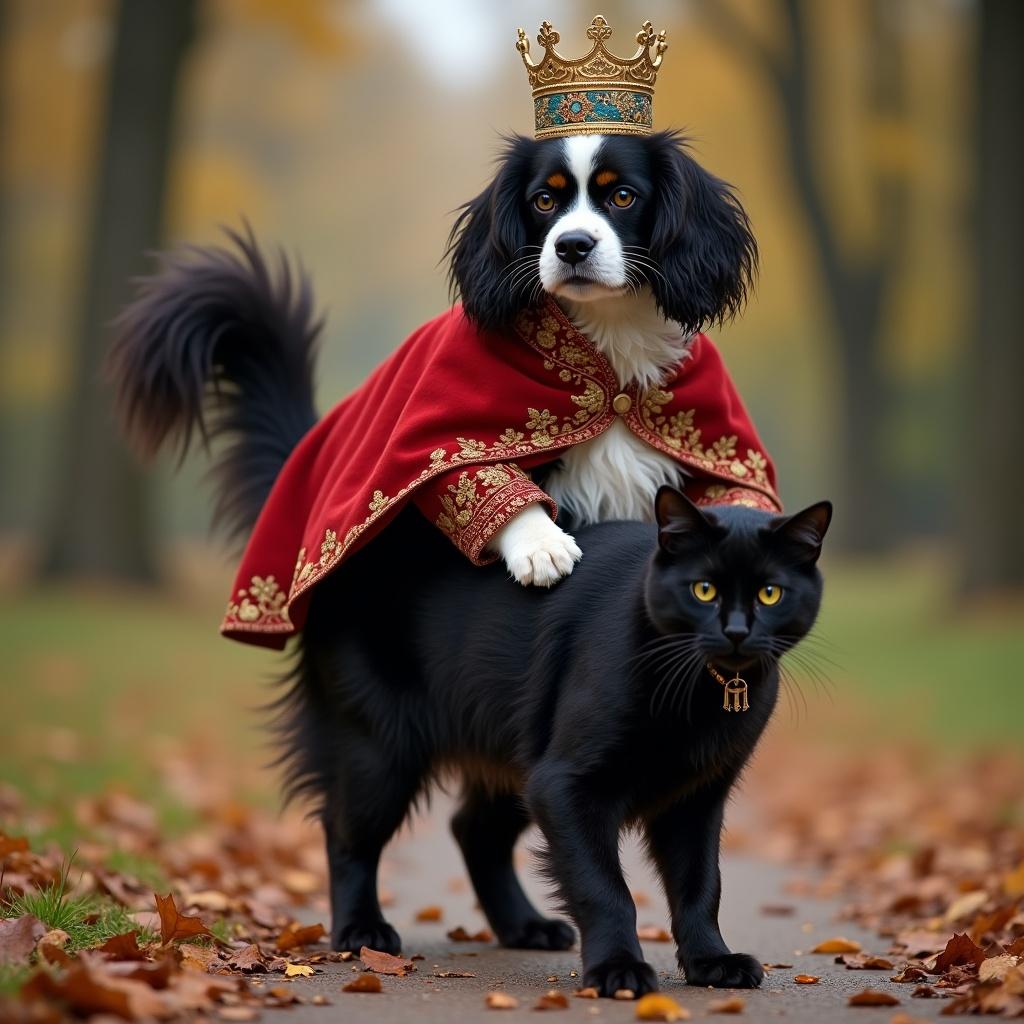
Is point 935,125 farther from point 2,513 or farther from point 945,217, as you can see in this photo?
point 2,513

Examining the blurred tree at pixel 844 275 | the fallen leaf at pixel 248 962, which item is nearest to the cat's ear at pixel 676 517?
the fallen leaf at pixel 248 962

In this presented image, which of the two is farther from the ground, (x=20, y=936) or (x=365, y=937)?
(x=20, y=936)

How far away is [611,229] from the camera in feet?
11.2

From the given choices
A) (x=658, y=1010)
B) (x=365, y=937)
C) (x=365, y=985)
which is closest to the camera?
(x=658, y=1010)

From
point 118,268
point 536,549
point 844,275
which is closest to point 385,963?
point 536,549

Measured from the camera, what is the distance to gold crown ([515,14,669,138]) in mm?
3553

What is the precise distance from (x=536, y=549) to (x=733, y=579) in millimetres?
543

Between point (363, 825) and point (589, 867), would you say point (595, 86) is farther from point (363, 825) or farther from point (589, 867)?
point (363, 825)

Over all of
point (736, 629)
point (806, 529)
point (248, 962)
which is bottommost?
point (248, 962)

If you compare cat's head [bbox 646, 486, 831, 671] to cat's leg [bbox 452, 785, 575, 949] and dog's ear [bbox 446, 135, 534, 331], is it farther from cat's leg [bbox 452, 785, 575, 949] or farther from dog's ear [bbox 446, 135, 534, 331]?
cat's leg [bbox 452, 785, 575, 949]

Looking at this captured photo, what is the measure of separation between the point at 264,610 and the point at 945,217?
1813cm

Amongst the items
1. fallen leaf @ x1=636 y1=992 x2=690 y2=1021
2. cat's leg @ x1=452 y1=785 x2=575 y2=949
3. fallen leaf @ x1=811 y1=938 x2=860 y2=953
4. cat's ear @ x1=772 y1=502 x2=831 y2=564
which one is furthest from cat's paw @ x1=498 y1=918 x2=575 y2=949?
cat's ear @ x1=772 y1=502 x2=831 y2=564

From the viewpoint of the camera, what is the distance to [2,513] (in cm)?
2394

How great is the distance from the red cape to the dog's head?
119mm
